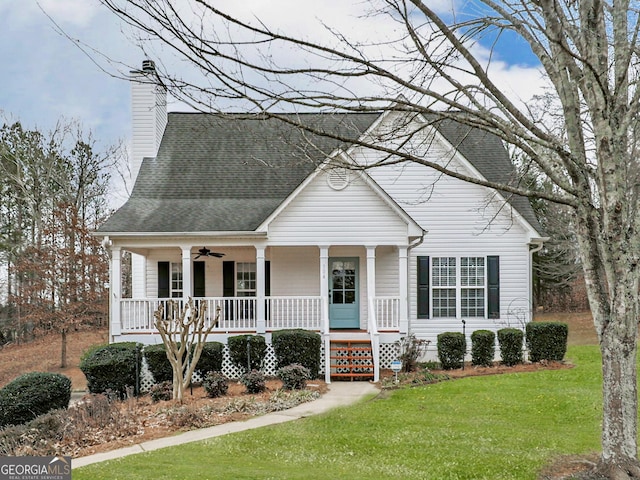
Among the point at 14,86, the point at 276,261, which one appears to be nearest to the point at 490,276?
the point at 276,261

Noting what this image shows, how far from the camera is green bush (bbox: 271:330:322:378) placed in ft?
46.4

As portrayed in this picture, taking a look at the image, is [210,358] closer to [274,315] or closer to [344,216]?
[274,315]

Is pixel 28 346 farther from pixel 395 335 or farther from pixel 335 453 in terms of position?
pixel 335 453

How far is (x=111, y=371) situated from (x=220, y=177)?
739 cm

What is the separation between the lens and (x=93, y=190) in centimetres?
3122

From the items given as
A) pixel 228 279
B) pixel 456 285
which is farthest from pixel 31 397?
pixel 456 285

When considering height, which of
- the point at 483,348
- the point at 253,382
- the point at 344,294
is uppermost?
the point at 344,294

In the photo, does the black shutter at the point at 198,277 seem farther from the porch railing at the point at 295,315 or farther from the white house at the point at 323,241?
the porch railing at the point at 295,315

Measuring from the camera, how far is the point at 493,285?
17.3 meters

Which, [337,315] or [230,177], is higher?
[230,177]

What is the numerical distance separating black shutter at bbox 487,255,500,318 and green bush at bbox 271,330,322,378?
18.2 ft

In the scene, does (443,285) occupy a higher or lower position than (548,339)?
higher

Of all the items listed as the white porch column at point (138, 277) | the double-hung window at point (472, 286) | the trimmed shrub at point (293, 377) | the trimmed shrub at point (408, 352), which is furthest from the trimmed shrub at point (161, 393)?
the double-hung window at point (472, 286)

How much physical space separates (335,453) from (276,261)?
9.88 m
